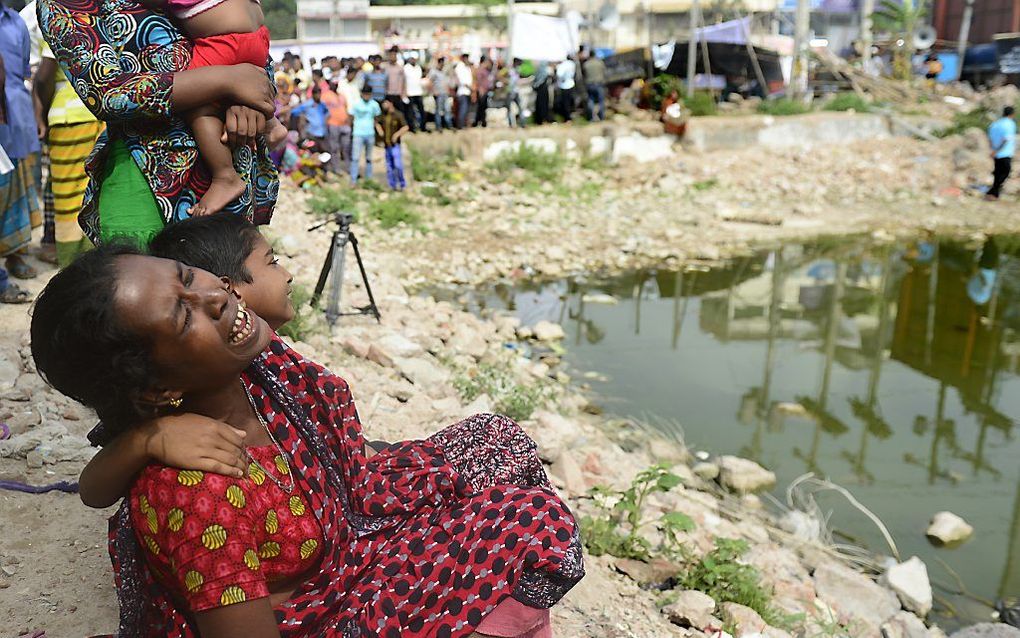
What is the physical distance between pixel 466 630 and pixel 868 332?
6.25m

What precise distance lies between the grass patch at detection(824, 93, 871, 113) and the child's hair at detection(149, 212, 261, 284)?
15.2 meters

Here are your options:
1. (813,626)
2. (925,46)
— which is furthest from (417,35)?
(813,626)

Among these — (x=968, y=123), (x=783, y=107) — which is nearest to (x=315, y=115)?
(x=783, y=107)

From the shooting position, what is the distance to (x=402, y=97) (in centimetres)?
1152

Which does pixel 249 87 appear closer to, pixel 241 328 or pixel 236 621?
pixel 241 328

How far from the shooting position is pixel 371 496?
5.55 ft

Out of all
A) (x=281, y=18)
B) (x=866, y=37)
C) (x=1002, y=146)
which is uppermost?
(x=281, y=18)

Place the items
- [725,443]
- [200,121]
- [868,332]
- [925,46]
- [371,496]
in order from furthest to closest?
[925,46] < [868,332] < [725,443] < [200,121] < [371,496]

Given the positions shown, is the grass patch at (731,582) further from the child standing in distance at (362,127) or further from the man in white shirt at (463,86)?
the man in white shirt at (463,86)

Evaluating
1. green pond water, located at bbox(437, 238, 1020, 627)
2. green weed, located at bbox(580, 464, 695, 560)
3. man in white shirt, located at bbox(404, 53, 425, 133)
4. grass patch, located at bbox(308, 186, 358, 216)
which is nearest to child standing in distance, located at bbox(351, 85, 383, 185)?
grass patch, located at bbox(308, 186, 358, 216)

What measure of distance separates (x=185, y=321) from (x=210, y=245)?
0.33m

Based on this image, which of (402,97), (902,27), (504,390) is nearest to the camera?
(504,390)

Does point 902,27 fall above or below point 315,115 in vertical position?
above

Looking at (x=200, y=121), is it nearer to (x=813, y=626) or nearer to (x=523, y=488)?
(x=523, y=488)
